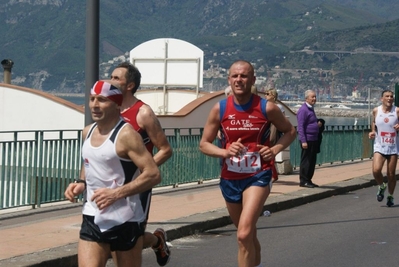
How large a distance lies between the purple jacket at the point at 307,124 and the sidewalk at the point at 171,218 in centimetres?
96

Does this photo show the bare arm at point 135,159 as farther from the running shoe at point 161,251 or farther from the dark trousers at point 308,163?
the dark trousers at point 308,163

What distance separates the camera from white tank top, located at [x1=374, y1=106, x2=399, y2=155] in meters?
15.2

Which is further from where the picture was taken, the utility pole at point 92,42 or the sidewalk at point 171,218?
the utility pole at point 92,42

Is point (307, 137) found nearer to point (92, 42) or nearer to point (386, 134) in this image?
point (386, 134)

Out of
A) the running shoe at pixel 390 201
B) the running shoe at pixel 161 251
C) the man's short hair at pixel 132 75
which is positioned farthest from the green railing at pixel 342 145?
the man's short hair at pixel 132 75

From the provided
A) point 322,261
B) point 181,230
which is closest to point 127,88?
point 322,261

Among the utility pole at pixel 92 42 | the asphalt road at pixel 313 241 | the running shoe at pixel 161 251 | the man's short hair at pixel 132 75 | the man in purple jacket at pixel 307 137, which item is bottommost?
the asphalt road at pixel 313 241

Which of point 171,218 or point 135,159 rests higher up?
point 135,159

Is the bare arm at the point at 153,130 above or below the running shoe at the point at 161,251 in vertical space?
above

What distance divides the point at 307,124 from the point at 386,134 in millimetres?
2854

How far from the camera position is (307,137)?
1798cm

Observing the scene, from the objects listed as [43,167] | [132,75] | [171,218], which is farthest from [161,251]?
[43,167]

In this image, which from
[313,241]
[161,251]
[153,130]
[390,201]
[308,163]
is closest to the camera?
[153,130]

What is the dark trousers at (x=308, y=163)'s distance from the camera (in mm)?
17891
